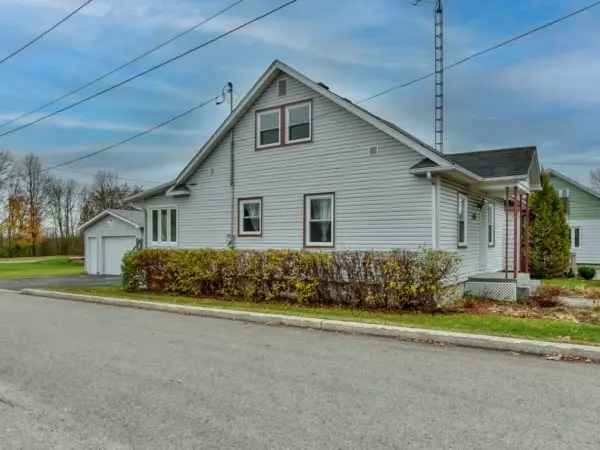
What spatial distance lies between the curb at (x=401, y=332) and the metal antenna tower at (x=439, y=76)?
9.56 m

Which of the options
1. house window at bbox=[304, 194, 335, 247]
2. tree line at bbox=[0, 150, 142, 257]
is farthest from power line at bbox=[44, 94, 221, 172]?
tree line at bbox=[0, 150, 142, 257]

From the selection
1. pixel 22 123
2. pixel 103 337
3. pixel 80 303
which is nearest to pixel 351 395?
pixel 103 337

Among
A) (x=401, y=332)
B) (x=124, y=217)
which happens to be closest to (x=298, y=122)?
(x=401, y=332)

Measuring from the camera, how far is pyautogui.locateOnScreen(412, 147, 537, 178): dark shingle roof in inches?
548

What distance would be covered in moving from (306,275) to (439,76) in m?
10.8

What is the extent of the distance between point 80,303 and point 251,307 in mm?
5453

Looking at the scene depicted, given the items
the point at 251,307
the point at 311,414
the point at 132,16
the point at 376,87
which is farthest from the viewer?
the point at 376,87

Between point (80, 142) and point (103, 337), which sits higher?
point (80, 142)

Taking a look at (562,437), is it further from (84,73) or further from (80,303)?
(84,73)

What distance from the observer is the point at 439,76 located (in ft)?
58.7

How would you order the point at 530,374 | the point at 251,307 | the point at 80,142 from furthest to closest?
the point at 80,142, the point at 251,307, the point at 530,374

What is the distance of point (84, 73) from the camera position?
17.5 metres

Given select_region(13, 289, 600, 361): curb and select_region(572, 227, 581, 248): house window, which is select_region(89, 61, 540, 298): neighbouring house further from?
select_region(572, 227, 581, 248): house window

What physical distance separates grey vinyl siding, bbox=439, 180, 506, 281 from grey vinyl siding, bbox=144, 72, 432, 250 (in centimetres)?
80
